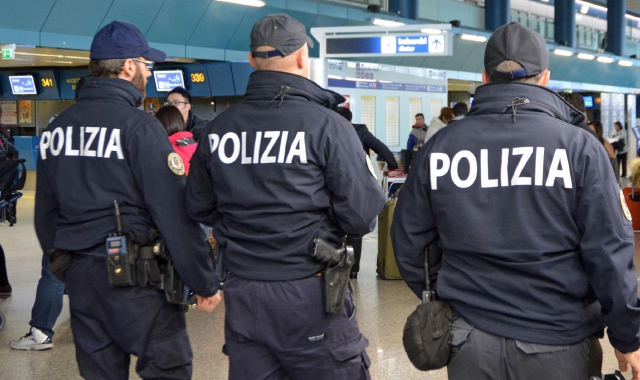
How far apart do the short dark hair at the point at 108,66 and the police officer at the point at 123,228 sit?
86mm

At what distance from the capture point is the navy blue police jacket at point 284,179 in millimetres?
2504

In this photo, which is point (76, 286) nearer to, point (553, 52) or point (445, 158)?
point (445, 158)

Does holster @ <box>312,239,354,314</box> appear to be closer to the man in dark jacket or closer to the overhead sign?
the man in dark jacket

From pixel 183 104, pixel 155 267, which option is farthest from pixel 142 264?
pixel 183 104

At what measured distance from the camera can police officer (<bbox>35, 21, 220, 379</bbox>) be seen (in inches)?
108

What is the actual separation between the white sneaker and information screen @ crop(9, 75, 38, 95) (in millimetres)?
15438

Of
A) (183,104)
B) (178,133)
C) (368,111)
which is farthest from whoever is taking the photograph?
(368,111)

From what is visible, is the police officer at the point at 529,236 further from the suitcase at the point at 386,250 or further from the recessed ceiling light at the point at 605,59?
the recessed ceiling light at the point at 605,59

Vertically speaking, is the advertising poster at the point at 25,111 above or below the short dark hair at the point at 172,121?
above

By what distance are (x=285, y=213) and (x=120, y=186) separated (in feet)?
2.15

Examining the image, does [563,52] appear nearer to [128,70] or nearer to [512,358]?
[128,70]

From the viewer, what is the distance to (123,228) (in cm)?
279

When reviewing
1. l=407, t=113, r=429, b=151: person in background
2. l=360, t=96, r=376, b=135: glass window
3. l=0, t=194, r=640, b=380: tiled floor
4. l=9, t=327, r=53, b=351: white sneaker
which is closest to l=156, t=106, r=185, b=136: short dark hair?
l=0, t=194, r=640, b=380: tiled floor

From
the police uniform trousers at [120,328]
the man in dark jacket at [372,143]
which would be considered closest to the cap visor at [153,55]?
the police uniform trousers at [120,328]
